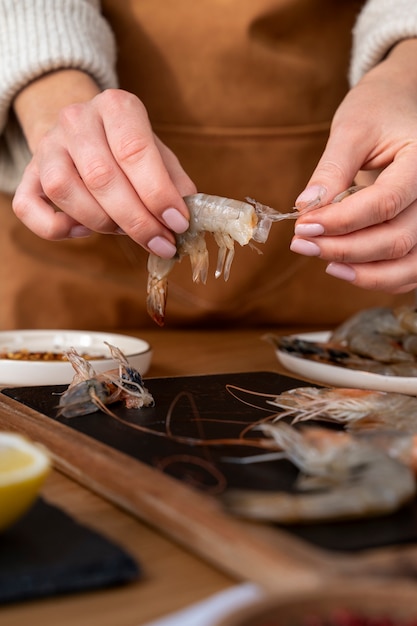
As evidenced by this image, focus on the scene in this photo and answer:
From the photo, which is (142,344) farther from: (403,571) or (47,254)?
(403,571)

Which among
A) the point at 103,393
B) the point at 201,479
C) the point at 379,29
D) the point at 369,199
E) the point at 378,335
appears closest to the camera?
the point at 201,479

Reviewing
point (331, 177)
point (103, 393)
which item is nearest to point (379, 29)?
point (331, 177)

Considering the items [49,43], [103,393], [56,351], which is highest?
[49,43]

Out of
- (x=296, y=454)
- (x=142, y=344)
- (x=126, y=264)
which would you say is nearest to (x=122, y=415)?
(x=296, y=454)

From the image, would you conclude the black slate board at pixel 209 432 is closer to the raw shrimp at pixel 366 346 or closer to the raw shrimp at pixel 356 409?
the raw shrimp at pixel 356 409

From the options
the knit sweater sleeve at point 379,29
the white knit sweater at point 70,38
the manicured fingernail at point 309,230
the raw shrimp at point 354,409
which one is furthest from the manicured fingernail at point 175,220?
the knit sweater sleeve at point 379,29

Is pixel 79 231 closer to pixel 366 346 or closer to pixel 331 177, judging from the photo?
pixel 331 177

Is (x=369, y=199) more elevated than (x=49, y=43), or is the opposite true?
(x=49, y=43)
